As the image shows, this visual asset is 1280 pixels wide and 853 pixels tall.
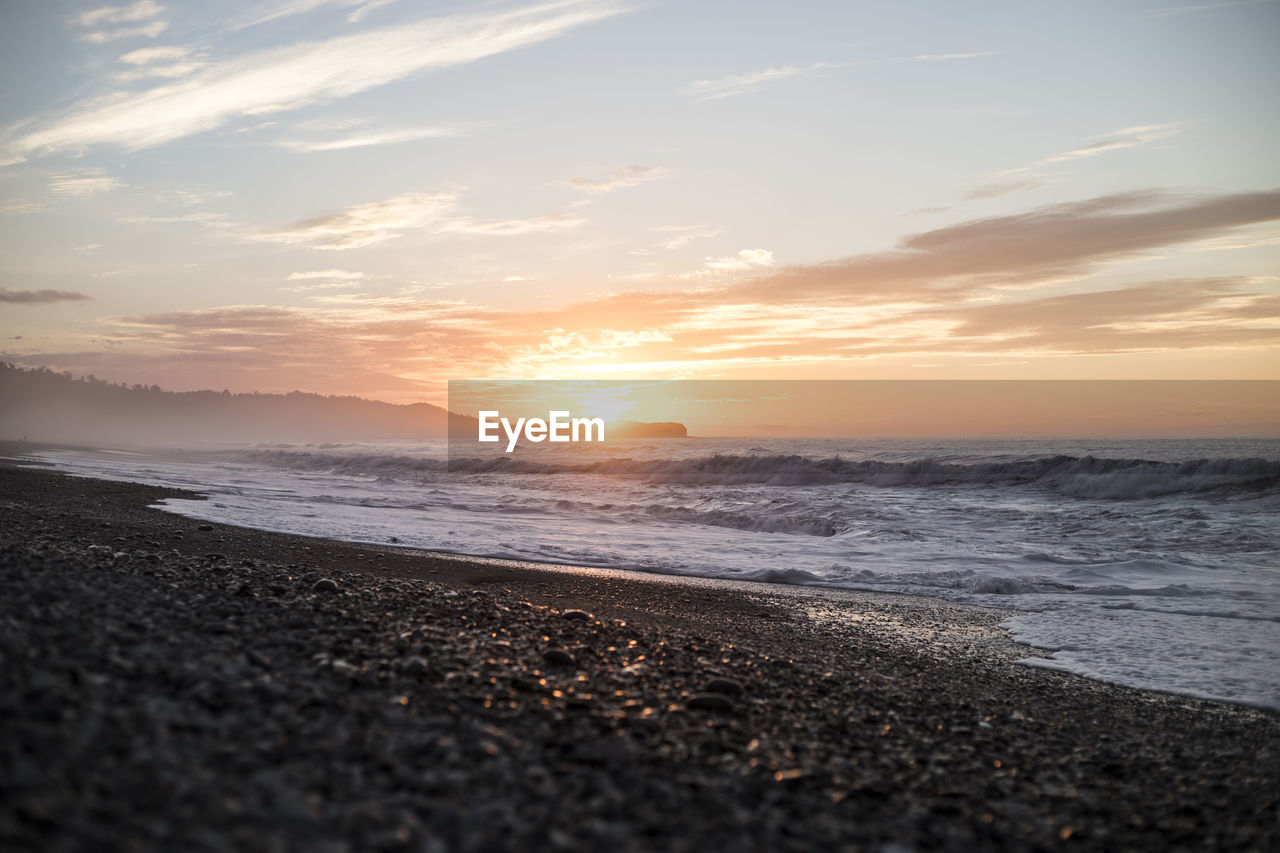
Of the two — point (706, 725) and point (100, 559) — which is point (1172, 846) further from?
point (100, 559)

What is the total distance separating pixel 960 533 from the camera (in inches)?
667

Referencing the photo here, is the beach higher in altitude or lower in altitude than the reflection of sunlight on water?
higher

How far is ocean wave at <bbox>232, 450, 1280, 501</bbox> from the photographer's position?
24016mm

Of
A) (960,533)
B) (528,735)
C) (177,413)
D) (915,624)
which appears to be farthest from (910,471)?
(177,413)

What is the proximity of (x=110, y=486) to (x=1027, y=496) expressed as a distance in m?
27.9

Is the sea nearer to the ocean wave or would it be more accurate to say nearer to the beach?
the ocean wave

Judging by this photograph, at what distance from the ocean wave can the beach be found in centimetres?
2191

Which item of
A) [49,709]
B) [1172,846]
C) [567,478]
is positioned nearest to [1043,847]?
[1172,846]

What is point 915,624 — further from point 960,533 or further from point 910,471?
point 910,471

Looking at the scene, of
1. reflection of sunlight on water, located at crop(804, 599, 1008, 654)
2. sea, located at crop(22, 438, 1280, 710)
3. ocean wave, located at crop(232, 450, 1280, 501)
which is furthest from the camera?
ocean wave, located at crop(232, 450, 1280, 501)

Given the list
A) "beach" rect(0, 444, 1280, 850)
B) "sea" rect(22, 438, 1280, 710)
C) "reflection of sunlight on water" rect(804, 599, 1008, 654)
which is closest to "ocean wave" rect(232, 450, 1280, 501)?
"sea" rect(22, 438, 1280, 710)

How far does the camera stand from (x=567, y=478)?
35031 millimetres

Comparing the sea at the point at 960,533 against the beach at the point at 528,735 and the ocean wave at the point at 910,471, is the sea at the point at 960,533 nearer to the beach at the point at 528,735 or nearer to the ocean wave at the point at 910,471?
the ocean wave at the point at 910,471

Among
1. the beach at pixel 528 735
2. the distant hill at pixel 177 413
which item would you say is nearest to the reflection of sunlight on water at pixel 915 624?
the beach at pixel 528 735
